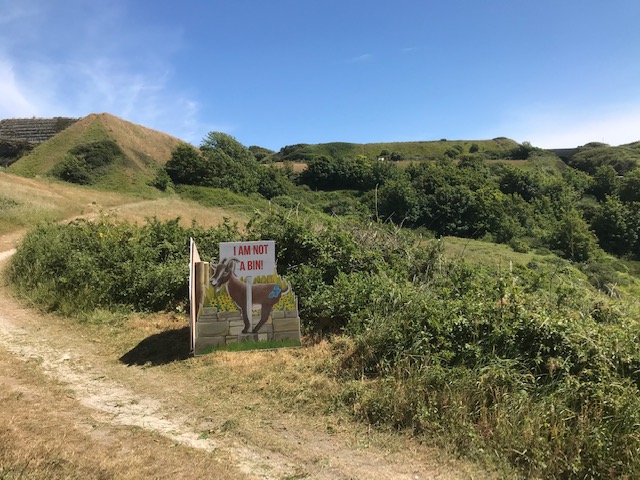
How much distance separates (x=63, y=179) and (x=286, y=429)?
155ft

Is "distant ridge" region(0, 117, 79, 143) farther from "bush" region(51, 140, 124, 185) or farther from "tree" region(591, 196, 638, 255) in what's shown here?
"tree" region(591, 196, 638, 255)

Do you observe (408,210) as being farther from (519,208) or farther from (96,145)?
(96,145)

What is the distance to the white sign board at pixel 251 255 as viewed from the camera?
16.9 ft

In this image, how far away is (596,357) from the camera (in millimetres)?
3791

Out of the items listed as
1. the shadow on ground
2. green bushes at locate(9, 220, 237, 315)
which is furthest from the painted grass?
green bushes at locate(9, 220, 237, 315)

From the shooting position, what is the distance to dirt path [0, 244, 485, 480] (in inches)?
124

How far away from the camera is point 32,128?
194 feet

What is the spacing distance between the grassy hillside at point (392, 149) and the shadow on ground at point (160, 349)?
111 meters

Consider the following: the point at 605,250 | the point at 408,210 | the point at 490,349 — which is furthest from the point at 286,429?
the point at 605,250

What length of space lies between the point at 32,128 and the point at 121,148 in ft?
66.4

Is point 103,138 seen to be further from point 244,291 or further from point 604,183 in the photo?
point 604,183

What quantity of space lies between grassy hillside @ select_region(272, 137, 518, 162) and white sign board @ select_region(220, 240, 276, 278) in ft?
365

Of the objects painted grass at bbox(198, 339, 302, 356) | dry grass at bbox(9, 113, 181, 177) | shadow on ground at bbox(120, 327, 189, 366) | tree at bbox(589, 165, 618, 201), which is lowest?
shadow on ground at bbox(120, 327, 189, 366)

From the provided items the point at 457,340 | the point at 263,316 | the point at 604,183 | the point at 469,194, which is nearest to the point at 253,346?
the point at 263,316
